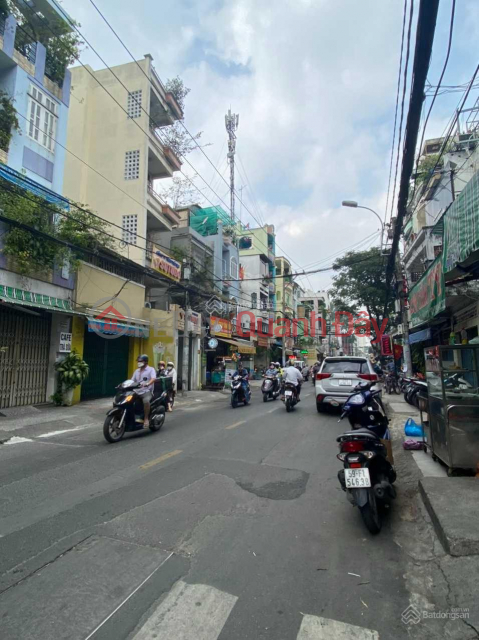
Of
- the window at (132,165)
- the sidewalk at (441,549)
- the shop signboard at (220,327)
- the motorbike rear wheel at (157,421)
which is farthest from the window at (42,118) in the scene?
the sidewalk at (441,549)

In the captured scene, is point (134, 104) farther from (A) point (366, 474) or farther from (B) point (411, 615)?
(B) point (411, 615)

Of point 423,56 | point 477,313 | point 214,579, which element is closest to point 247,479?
point 214,579

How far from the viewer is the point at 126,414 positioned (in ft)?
25.0

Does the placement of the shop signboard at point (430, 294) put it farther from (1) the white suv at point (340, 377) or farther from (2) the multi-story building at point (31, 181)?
(2) the multi-story building at point (31, 181)

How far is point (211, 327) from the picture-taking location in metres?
23.6

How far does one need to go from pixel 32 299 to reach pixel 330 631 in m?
10.4

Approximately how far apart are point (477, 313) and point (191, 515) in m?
10.9

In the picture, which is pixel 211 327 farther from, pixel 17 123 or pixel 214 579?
pixel 214 579

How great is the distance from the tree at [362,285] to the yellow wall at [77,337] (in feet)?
83.3

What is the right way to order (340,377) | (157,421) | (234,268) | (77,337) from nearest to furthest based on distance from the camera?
(157,421) → (340,377) → (77,337) → (234,268)

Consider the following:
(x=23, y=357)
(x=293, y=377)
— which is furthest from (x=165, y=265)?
(x=293, y=377)

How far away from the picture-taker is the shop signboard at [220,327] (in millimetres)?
23731

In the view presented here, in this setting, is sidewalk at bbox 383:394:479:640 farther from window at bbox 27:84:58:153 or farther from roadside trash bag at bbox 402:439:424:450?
window at bbox 27:84:58:153

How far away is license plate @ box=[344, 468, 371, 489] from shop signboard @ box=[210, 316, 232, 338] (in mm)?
20127
